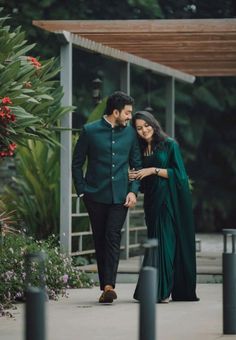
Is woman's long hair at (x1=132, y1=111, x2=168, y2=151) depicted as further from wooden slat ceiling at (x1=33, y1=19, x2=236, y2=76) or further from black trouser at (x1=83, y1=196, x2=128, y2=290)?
wooden slat ceiling at (x1=33, y1=19, x2=236, y2=76)

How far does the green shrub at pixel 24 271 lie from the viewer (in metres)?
13.1

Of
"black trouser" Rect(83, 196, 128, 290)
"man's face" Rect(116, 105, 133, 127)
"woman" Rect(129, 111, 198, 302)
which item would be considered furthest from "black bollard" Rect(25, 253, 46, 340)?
"woman" Rect(129, 111, 198, 302)

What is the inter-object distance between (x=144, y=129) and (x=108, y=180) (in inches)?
24.1

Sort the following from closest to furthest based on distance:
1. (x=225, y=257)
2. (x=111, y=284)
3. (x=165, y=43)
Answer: (x=225, y=257) → (x=111, y=284) → (x=165, y=43)

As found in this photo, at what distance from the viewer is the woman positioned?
1329cm

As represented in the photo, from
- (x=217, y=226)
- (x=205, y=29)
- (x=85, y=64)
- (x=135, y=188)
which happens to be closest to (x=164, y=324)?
(x=135, y=188)

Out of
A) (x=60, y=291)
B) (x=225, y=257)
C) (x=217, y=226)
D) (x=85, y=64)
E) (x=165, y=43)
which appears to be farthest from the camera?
(x=217, y=226)

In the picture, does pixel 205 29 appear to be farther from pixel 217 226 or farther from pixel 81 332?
pixel 217 226

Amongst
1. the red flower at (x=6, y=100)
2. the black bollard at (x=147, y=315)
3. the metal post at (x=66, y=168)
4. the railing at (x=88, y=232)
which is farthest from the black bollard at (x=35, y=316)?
the railing at (x=88, y=232)

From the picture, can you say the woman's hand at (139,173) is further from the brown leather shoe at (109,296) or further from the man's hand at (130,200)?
the brown leather shoe at (109,296)

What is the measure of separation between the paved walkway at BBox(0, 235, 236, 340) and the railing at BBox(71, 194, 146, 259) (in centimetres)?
313

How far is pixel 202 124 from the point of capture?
3191cm

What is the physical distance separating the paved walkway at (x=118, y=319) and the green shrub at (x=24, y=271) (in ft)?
0.52

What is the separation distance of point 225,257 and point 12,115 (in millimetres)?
3945
